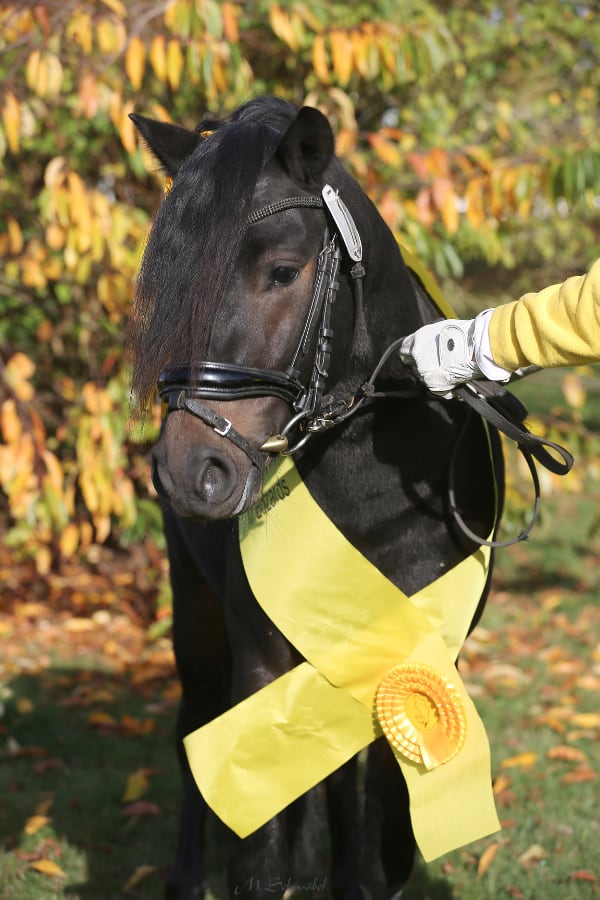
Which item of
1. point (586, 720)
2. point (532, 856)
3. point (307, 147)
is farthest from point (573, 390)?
point (307, 147)

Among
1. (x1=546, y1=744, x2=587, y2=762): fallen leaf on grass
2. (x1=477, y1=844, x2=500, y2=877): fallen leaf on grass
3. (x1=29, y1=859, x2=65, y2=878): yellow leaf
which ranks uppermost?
(x1=29, y1=859, x2=65, y2=878): yellow leaf

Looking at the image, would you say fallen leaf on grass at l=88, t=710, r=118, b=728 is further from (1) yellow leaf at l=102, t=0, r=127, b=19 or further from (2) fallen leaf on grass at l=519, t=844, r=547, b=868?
(1) yellow leaf at l=102, t=0, r=127, b=19

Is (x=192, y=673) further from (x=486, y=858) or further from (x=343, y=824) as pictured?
(x=486, y=858)

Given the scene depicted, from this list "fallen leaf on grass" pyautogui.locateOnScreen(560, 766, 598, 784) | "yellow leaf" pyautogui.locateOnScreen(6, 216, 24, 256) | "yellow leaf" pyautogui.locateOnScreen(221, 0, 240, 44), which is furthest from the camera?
"yellow leaf" pyautogui.locateOnScreen(6, 216, 24, 256)

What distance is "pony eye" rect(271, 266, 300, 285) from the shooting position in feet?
6.81

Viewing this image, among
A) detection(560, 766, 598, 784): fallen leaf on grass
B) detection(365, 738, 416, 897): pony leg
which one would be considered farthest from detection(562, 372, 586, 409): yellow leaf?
detection(365, 738, 416, 897): pony leg

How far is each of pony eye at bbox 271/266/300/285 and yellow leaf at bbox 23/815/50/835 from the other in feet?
8.77

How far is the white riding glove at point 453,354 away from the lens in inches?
83.4

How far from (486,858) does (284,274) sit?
241 cm

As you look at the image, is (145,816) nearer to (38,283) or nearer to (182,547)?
(182,547)

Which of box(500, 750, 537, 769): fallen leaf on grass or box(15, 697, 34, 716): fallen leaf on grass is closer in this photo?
box(500, 750, 537, 769): fallen leaf on grass

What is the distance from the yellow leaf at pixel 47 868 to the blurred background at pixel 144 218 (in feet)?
0.04

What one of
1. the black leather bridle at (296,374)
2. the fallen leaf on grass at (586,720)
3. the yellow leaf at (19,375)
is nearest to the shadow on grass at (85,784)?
the yellow leaf at (19,375)

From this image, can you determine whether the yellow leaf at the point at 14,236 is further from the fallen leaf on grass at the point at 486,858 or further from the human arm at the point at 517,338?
the fallen leaf on grass at the point at 486,858
